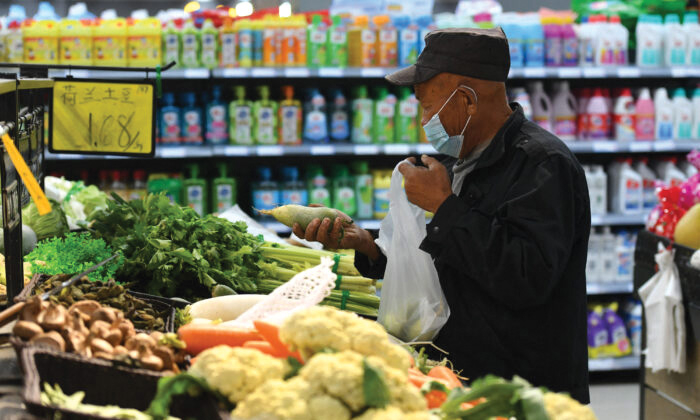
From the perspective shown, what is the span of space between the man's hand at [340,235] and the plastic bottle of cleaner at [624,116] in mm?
3366

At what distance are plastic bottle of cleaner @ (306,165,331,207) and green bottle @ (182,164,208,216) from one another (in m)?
0.66

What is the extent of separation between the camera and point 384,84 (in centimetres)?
515

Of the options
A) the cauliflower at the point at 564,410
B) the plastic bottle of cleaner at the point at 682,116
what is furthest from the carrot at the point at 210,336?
the plastic bottle of cleaner at the point at 682,116

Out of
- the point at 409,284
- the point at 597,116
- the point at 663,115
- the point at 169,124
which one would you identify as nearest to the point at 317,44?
the point at 169,124

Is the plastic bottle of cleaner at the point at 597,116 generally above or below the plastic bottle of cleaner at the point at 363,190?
above

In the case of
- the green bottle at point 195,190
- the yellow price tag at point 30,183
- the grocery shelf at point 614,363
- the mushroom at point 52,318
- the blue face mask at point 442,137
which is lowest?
the grocery shelf at point 614,363

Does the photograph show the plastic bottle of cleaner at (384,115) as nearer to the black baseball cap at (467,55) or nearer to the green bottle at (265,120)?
the green bottle at (265,120)

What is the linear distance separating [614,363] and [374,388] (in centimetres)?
456

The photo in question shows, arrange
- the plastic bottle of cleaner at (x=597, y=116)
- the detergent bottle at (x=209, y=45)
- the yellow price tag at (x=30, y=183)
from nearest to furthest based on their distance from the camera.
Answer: the yellow price tag at (x=30, y=183) < the detergent bottle at (x=209, y=45) < the plastic bottle of cleaner at (x=597, y=116)

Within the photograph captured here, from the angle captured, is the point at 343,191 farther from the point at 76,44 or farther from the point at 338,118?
the point at 76,44

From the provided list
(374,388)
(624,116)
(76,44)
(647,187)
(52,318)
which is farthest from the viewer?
(647,187)

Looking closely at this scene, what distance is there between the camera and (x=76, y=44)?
459 centimetres

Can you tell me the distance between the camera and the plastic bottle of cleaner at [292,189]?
4898mm

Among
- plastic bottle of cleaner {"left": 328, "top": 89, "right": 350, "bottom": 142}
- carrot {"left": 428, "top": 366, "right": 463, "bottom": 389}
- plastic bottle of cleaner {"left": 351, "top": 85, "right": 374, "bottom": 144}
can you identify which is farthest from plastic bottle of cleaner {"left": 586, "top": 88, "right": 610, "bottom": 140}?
carrot {"left": 428, "top": 366, "right": 463, "bottom": 389}
